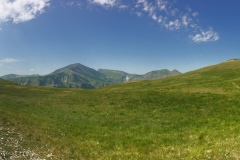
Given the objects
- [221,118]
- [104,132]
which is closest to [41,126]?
[104,132]

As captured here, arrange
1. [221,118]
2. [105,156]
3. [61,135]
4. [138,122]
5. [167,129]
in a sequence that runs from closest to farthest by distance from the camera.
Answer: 1. [105,156]
2. [61,135]
3. [167,129]
4. [221,118]
5. [138,122]

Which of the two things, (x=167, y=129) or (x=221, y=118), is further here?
(x=221, y=118)

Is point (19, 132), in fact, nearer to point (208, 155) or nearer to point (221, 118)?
point (208, 155)

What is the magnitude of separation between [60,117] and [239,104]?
25216 mm

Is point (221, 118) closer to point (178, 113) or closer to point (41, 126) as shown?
point (178, 113)

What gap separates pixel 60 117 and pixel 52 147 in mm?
16685

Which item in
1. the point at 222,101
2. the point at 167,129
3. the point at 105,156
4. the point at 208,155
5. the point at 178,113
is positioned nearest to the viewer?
the point at 208,155

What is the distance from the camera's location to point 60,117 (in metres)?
38.0

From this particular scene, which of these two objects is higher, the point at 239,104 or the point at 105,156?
the point at 239,104

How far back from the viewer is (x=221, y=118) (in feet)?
101

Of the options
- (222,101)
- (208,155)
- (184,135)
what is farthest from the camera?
(222,101)

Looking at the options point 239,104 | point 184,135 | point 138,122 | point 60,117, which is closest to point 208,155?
point 184,135

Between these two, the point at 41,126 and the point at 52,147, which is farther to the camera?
the point at 41,126

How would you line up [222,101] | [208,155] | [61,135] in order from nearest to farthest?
1. [208,155]
2. [61,135]
3. [222,101]
